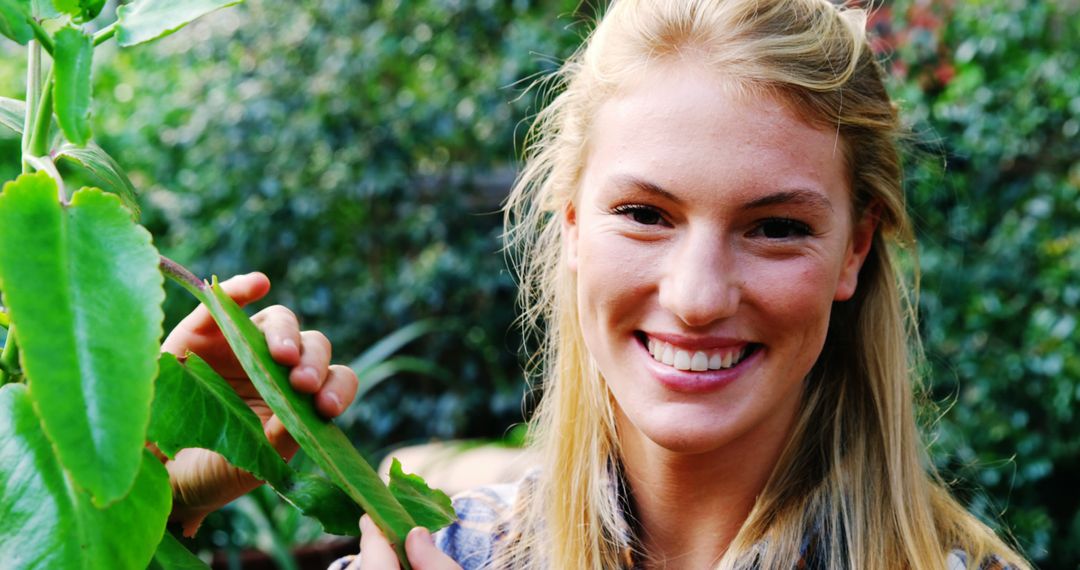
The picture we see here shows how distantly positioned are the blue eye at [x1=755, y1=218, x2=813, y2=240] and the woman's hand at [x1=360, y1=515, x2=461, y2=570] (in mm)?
581

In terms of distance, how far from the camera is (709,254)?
128 centimetres

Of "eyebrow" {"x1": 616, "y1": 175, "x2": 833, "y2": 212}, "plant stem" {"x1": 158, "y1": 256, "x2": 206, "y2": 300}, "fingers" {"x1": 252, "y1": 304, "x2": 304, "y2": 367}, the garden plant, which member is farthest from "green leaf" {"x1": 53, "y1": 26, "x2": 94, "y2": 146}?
"eyebrow" {"x1": 616, "y1": 175, "x2": 833, "y2": 212}

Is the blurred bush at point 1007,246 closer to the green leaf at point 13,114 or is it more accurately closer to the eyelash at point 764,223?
the eyelash at point 764,223

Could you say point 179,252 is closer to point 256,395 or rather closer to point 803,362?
point 256,395

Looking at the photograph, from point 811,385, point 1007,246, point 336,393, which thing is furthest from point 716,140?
point 1007,246

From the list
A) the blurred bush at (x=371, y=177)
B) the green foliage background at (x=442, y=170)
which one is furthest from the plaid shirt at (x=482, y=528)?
the blurred bush at (x=371, y=177)

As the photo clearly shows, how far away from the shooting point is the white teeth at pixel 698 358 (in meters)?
1.32

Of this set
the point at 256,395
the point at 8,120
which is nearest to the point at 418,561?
the point at 256,395

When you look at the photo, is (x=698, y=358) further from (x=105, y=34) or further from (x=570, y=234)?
(x=105, y=34)

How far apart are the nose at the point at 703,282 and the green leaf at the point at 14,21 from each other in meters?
0.74

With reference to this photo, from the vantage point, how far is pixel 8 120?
1026 millimetres

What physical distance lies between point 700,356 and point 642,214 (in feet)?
0.64

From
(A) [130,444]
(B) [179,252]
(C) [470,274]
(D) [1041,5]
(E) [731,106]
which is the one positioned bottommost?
(B) [179,252]

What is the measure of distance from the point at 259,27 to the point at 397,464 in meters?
3.81
